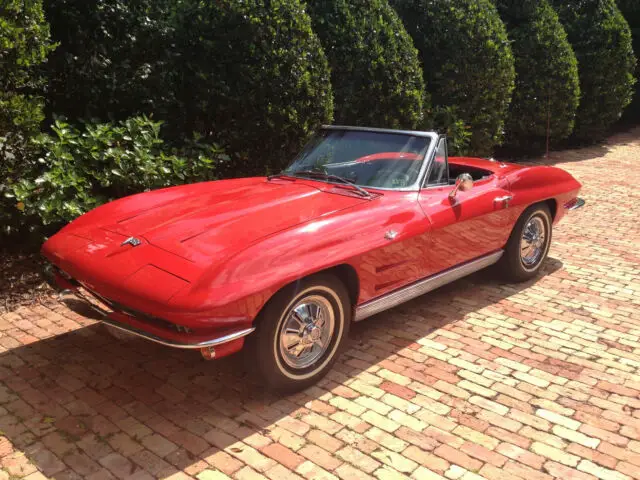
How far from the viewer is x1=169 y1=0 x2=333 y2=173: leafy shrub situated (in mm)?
6582

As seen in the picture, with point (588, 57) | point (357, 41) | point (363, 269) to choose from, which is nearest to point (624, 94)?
point (588, 57)

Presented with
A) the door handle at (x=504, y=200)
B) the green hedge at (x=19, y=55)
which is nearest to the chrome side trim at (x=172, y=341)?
the green hedge at (x=19, y=55)

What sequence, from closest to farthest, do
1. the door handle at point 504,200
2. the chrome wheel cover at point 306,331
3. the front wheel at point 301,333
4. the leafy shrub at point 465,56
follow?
the front wheel at point 301,333 → the chrome wheel cover at point 306,331 → the door handle at point 504,200 → the leafy shrub at point 465,56

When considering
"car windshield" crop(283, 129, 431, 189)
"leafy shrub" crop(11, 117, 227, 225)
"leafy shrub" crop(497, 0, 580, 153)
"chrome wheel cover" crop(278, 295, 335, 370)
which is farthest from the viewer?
"leafy shrub" crop(497, 0, 580, 153)

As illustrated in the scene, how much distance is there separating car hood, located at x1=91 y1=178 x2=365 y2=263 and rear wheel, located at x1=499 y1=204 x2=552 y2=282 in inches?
74.9

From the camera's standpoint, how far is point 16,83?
15.7ft

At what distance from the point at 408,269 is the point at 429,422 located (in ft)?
3.56

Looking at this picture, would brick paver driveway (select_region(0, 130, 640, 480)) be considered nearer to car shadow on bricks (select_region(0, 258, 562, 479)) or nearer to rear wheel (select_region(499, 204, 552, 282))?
car shadow on bricks (select_region(0, 258, 562, 479))

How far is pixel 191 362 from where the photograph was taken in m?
3.84

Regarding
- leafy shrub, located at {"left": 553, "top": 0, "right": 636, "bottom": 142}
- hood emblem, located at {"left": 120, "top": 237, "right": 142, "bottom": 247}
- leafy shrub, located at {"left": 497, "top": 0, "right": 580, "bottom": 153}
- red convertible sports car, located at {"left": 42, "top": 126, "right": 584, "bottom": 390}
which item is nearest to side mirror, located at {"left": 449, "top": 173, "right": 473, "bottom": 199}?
red convertible sports car, located at {"left": 42, "top": 126, "right": 584, "bottom": 390}

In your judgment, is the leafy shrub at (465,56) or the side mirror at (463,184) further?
the leafy shrub at (465,56)

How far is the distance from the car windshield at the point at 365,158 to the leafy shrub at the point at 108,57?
244cm

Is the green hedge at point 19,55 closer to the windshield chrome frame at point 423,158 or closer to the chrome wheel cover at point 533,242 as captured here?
the windshield chrome frame at point 423,158

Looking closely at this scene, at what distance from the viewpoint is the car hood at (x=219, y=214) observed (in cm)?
326
